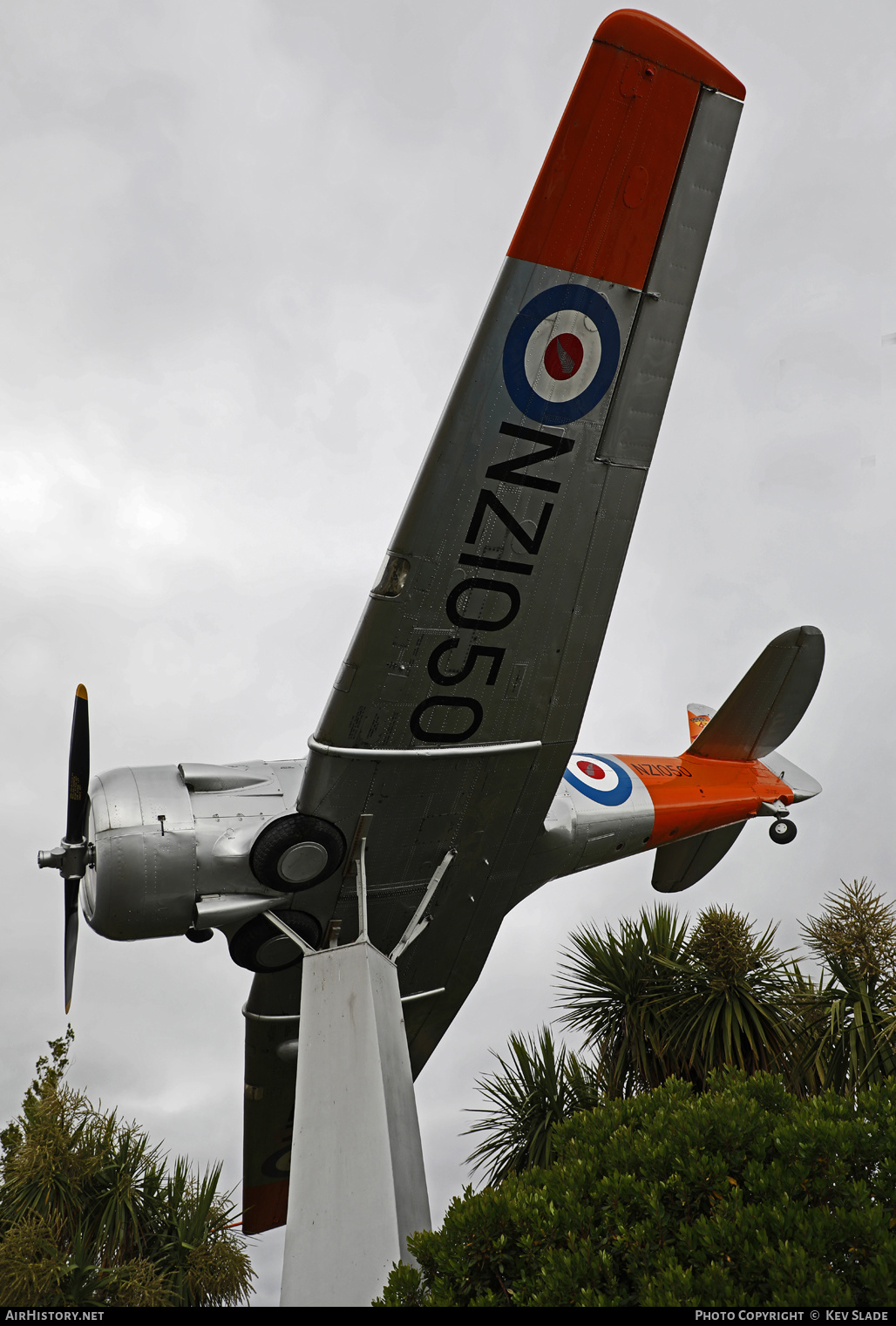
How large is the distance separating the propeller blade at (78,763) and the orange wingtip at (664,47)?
6.60 metres

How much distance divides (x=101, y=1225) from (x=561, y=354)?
35.3 feet

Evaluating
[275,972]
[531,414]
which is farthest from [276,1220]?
[531,414]

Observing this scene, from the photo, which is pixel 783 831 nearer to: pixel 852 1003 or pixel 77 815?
pixel 852 1003

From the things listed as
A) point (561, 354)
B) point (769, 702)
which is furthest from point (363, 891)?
point (769, 702)

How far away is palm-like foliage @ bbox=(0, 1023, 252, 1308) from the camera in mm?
8492

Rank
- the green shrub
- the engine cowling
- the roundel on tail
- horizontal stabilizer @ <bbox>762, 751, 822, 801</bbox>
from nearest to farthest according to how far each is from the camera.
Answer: the green shrub → the roundel on tail → the engine cowling → horizontal stabilizer @ <bbox>762, 751, 822, 801</bbox>

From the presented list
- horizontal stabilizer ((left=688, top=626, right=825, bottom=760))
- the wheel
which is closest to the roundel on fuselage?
horizontal stabilizer ((left=688, top=626, right=825, bottom=760))

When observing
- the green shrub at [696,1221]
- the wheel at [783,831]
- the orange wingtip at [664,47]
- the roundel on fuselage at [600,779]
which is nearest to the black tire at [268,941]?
the green shrub at [696,1221]

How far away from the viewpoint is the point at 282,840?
7.43m

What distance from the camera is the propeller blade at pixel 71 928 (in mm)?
7977

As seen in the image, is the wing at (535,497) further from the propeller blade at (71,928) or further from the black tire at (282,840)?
the propeller blade at (71,928)

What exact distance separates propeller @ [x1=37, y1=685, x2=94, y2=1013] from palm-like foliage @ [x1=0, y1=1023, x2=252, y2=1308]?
168 inches

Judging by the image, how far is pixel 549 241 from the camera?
6000 mm

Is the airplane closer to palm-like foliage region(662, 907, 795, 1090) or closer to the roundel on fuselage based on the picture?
the roundel on fuselage
